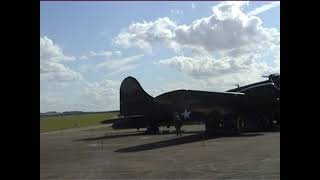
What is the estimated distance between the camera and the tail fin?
131 feet

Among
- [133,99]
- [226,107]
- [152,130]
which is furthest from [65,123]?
[226,107]

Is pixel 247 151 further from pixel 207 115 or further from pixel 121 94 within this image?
pixel 121 94

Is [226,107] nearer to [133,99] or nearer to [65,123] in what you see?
[133,99]

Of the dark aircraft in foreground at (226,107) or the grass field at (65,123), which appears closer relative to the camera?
the dark aircraft in foreground at (226,107)

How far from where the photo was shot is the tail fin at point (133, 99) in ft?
131

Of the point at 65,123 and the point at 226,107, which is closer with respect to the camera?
the point at 226,107

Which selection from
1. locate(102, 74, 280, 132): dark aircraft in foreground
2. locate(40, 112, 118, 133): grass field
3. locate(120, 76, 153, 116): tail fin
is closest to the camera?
locate(102, 74, 280, 132): dark aircraft in foreground

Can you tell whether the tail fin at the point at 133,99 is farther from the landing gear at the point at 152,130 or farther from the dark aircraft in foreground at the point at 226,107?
the landing gear at the point at 152,130

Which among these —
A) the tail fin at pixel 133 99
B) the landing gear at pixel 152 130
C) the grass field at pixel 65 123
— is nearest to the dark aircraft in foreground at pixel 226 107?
the landing gear at pixel 152 130

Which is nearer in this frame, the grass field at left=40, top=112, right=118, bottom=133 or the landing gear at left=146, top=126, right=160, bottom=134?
the landing gear at left=146, top=126, right=160, bottom=134

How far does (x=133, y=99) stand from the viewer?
40594 millimetres

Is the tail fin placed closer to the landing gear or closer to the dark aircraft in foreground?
the dark aircraft in foreground

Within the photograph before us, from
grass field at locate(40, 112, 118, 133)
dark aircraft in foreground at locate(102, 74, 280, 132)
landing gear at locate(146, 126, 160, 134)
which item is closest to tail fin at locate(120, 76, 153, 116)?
dark aircraft in foreground at locate(102, 74, 280, 132)
